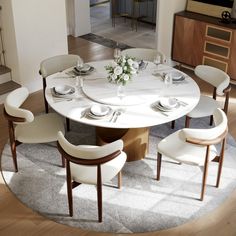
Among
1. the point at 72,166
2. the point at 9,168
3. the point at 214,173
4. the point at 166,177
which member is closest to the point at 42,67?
the point at 9,168

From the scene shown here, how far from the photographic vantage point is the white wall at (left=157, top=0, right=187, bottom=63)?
19.2 feet

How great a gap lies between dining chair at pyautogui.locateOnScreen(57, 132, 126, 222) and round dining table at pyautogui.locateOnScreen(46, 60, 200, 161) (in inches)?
11.7

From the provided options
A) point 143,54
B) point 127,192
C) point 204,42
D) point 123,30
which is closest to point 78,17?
point 123,30

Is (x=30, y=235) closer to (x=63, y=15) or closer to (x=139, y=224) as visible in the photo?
(x=139, y=224)

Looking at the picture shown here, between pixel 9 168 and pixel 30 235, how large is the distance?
0.89m

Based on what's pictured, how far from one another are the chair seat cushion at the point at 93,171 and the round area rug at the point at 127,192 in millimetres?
378

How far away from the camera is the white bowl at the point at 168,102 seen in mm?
3600

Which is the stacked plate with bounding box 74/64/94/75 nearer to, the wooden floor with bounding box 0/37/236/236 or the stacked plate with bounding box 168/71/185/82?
the stacked plate with bounding box 168/71/185/82

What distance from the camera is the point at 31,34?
5.20 m

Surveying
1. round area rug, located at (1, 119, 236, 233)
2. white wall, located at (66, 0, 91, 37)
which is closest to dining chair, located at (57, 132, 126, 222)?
round area rug, located at (1, 119, 236, 233)

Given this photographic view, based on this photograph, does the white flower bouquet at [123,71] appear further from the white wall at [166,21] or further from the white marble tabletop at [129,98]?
the white wall at [166,21]

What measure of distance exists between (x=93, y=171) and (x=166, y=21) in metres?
3.30

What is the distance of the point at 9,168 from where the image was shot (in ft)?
13.1

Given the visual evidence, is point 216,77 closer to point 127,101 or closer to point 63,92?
point 127,101
